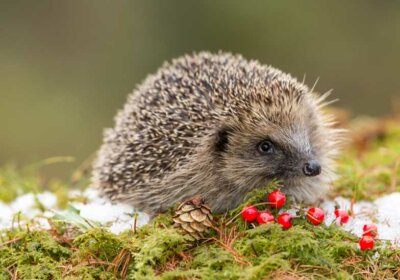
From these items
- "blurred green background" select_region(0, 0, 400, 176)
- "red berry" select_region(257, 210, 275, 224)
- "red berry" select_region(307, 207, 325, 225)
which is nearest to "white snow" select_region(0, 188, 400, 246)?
"red berry" select_region(307, 207, 325, 225)

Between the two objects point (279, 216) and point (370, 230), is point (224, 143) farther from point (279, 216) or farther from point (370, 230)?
point (370, 230)

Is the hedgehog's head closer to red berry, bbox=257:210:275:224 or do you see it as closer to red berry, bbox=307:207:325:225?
red berry, bbox=307:207:325:225

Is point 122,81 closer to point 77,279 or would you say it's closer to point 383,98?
point 383,98

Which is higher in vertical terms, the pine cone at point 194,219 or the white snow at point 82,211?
the white snow at point 82,211

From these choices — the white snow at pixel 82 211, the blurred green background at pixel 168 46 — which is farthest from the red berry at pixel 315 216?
the blurred green background at pixel 168 46

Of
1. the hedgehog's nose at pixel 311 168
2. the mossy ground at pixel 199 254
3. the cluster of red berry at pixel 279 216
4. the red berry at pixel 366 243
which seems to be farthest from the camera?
the hedgehog's nose at pixel 311 168

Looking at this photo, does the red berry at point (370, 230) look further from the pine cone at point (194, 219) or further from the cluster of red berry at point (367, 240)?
the pine cone at point (194, 219)
